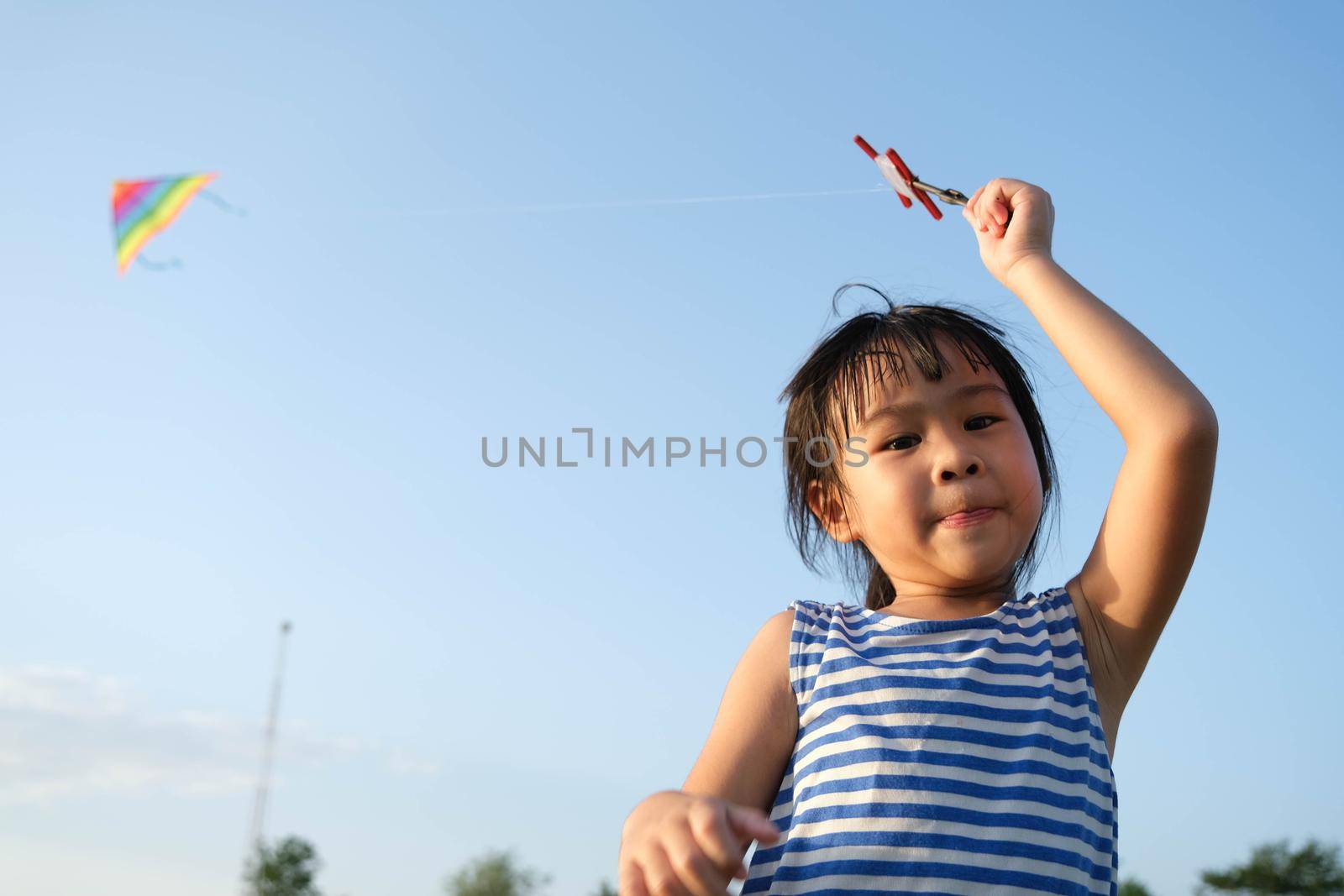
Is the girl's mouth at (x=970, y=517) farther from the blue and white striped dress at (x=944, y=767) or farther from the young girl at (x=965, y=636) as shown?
the blue and white striped dress at (x=944, y=767)

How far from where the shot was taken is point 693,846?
1458 mm

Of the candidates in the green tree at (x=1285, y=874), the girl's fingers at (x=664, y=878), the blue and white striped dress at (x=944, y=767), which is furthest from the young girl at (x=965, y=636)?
the green tree at (x=1285, y=874)

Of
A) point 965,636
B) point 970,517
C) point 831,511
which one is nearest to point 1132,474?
point 970,517

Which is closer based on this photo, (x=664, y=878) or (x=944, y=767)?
(x=664, y=878)

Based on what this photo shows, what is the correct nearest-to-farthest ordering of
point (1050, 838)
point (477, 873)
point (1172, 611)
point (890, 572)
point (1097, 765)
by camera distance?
1. point (1050, 838)
2. point (1097, 765)
3. point (1172, 611)
4. point (890, 572)
5. point (477, 873)

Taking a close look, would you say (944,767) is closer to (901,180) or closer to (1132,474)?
(1132,474)

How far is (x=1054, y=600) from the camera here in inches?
97.1

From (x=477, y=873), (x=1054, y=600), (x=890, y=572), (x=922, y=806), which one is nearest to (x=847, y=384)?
(x=890, y=572)

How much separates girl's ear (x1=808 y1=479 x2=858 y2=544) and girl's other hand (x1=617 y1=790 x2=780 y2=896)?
4.47 ft

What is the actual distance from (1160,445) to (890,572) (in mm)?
673

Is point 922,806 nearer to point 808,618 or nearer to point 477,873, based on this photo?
point 808,618

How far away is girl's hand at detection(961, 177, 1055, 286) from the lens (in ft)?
8.41

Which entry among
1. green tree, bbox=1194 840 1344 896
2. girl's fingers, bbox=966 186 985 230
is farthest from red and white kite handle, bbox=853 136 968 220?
green tree, bbox=1194 840 1344 896

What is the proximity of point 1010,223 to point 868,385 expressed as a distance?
471 mm
